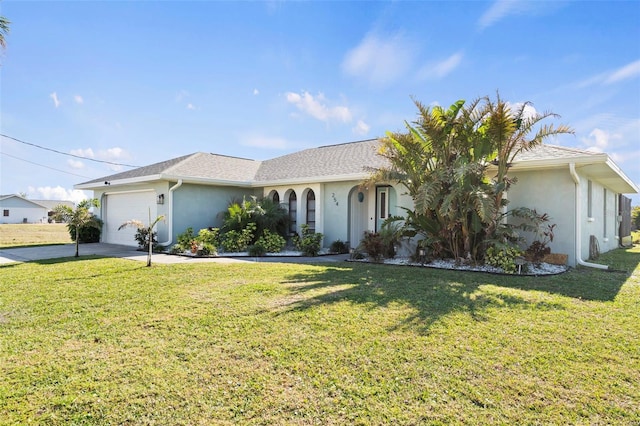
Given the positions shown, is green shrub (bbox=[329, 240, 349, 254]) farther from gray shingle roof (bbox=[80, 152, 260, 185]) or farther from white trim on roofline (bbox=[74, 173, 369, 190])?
gray shingle roof (bbox=[80, 152, 260, 185])

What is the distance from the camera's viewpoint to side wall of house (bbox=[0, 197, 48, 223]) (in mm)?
60812

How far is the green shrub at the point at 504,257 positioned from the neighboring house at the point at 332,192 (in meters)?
2.45

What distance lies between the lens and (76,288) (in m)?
7.50

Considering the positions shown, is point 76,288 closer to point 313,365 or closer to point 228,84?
point 313,365

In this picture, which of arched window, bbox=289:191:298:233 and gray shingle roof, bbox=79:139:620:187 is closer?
gray shingle roof, bbox=79:139:620:187

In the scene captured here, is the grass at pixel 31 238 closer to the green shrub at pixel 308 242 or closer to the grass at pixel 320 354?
the green shrub at pixel 308 242

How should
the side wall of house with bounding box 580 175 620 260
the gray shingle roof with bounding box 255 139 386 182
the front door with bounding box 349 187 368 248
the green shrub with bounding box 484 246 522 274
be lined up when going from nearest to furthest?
the green shrub with bounding box 484 246 522 274 < the side wall of house with bounding box 580 175 620 260 < the front door with bounding box 349 187 368 248 < the gray shingle roof with bounding box 255 139 386 182

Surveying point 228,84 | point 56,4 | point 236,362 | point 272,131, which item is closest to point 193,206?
point 228,84

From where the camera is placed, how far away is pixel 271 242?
14195mm

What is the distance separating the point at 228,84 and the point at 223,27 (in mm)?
2927

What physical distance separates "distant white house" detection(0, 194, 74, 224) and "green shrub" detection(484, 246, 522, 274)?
7040 centimetres

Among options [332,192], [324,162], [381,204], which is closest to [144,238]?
[332,192]

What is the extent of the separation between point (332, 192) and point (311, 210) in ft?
5.06

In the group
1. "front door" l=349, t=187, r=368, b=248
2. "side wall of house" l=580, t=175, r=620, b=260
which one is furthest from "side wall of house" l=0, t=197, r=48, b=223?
"side wall of house" l=580, t=175, r=620, b=260
